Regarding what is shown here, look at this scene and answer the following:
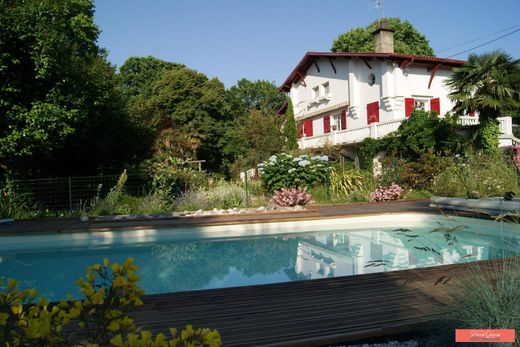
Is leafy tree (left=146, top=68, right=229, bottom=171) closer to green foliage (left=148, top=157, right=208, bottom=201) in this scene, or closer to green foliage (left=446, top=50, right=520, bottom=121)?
green foliage (left=148, top=157, right=208, bottom=201)

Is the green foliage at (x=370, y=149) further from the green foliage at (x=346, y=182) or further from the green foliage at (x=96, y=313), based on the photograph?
the green foliage at (x=96, y=313)

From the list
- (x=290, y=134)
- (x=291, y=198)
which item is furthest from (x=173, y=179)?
(x=290, y=134)

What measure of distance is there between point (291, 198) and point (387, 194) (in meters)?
3.30

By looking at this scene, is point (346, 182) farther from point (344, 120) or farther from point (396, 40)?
point (396, 40)

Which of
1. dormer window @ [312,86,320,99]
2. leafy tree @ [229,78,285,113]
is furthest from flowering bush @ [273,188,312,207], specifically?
leafy tree @ [229,78,285,113]

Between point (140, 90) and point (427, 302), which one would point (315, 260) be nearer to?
point (427, 302)

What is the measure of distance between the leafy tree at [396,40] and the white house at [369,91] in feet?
30.2

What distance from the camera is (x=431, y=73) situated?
21.1 meters

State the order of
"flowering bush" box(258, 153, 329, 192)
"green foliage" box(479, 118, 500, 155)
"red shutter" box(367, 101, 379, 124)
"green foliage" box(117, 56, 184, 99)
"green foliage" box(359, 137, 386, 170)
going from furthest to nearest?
"green foliage" box(117, 56, 184, 99)
"red shutter" box(367, 101, 379, 124)
"green foliage" box(359, 137, 386, 170)
"green foliage" box(479, 118, 500, 155)
"flowering bush" box(258, 153, 329, 192)

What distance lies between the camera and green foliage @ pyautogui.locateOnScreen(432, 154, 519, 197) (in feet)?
28.8

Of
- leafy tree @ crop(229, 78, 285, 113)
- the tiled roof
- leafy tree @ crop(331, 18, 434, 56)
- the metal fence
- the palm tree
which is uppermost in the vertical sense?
leafy tree @ crop(331, 18, 434, 56)

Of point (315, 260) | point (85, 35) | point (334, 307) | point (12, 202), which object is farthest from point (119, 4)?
point (334, 307)

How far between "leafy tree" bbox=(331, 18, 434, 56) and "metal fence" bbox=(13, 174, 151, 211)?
2598 cm

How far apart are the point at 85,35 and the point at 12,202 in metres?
10.8
